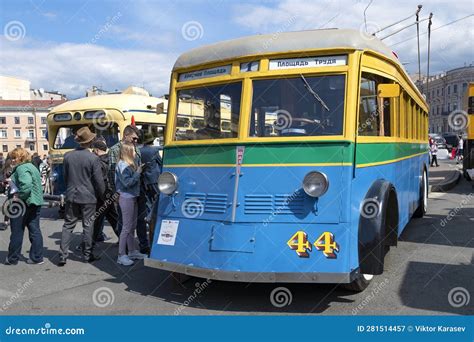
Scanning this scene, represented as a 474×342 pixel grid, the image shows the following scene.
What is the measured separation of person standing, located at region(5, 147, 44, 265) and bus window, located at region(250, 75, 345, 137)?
3.55 metres

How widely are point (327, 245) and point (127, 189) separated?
3.15m

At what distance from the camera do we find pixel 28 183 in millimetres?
6910

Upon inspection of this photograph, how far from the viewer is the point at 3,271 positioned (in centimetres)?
686

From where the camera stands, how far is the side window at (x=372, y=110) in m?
5.23

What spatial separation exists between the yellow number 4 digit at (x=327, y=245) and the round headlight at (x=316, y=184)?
40 cm

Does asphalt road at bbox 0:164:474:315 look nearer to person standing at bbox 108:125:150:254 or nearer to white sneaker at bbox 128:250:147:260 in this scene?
white sneaker at bbox 128:250:147:260

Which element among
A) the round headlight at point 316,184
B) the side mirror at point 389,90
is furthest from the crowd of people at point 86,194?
the side mirror at point 389,90

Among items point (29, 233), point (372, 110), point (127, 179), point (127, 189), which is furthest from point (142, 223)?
point (372, 110)

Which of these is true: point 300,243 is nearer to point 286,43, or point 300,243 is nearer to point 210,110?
point 210,110

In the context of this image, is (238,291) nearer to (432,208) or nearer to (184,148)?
(184,148)

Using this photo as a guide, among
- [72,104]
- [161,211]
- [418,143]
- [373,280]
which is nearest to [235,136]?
[161,211]

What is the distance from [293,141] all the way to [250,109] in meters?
0.61

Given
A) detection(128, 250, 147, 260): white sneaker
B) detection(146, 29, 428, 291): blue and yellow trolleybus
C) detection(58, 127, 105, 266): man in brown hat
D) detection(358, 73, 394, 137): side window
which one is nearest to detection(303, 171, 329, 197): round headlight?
detection(146, 29, 428, 291): blue and yellow trolleybus
